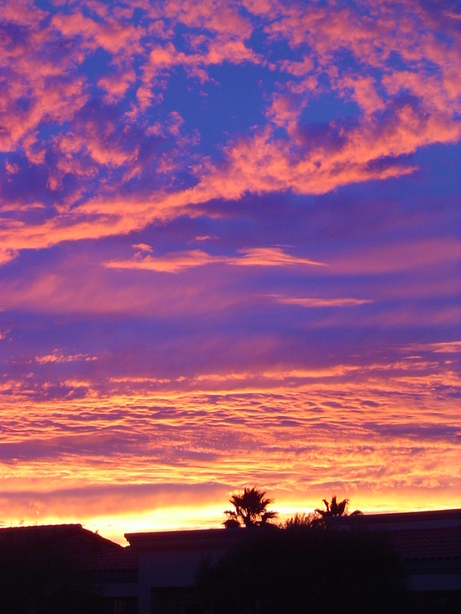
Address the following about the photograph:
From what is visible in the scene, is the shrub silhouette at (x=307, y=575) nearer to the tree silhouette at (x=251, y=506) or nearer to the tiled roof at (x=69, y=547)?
the tiled roof at (x=69, y=547)

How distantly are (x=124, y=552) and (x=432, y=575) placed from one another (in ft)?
44.7

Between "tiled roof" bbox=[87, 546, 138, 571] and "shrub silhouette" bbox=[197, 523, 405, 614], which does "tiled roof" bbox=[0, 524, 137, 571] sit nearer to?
"tiled roof" bbox=[87, 546, 138, 571]

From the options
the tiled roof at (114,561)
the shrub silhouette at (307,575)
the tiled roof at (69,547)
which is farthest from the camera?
the tiled roof at (114,561)

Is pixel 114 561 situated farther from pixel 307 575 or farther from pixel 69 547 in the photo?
pixel 307 575

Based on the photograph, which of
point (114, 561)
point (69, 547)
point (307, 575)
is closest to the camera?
point (307, 575)

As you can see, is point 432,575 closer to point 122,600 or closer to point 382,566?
point 382,566

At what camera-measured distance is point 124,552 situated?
32.0 m

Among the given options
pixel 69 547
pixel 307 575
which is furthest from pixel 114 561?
pixel 307 575

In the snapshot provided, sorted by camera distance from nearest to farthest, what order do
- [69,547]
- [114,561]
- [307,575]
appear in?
[307,575], [69,547], [114,561]

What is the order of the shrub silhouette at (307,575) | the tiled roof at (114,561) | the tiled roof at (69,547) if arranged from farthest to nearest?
the tiled roof at (114,561)
the tiled roof at (69,547)
the shrub silhouette at (307,575)

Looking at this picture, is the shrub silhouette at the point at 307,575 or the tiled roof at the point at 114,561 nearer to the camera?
the shrub silhouette at the point at 307,575

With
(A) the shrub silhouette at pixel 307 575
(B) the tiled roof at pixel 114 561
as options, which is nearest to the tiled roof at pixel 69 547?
(B) the tiled roof at pixel 114 561

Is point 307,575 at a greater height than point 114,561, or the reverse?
point 114,561

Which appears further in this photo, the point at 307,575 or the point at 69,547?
the point at 69,547
